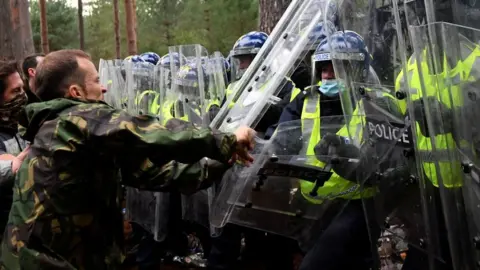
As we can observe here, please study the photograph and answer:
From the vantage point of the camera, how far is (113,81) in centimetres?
694

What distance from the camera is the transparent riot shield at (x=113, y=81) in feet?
22.0

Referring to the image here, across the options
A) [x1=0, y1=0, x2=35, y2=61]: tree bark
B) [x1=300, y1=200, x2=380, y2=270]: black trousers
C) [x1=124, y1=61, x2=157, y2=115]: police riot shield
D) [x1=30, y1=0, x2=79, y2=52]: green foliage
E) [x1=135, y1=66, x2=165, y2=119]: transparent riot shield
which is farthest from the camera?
[x1=30, y1=0, x2=79, y2=52]: green foliage

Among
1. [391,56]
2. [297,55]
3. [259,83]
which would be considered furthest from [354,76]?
[259,83]

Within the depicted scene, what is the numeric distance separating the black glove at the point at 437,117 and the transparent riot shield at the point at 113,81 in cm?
442

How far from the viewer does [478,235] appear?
2.48 metres

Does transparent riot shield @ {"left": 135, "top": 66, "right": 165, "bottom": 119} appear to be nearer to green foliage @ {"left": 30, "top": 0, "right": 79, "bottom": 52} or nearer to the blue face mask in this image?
the blue face mask

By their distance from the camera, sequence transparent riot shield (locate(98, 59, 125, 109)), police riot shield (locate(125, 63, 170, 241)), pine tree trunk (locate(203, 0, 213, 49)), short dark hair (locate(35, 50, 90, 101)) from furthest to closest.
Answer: pine tree trunk (locate(203, 0, 213, 49)) < transparent riot shield (locate(98, 59, 125, 109)) < police riot shield (locate(125, 63, 170, 241)) < short dark hair (locate(35, 50, 90, 101))

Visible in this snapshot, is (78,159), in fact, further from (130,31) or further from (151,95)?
(130,31)

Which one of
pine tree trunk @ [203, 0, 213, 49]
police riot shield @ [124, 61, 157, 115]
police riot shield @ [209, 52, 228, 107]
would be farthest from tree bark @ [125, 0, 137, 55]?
police riot shield @ [209, 52, 228, 107]

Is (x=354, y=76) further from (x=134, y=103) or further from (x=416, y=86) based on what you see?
(x=134, y=103)

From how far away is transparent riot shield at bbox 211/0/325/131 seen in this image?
3734 millimetres

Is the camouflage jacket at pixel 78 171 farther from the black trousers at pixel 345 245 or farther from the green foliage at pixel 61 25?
the green foliage at pixel 61 25

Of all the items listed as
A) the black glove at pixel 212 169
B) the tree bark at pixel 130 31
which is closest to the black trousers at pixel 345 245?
the black glove at pixel 212 169

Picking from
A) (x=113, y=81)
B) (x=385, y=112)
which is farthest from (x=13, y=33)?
(x=385, y=112)
